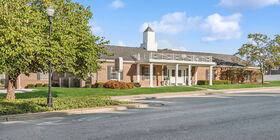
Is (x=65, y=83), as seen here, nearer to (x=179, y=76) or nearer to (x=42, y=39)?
(x=179, y=76)

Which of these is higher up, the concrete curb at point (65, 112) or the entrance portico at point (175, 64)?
the entrance portico at point (175, 64)

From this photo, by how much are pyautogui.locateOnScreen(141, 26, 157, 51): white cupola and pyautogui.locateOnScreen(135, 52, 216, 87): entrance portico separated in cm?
286

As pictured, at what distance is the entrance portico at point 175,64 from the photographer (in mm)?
28650

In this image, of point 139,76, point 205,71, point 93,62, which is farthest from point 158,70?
point 93,62

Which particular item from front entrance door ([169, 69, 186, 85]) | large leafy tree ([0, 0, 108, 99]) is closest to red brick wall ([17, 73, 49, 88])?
large leafy tree ([0, 0, 108, 99])

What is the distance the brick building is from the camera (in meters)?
27.7

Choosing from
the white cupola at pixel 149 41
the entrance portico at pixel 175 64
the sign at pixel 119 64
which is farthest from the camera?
the white cupola at pixel 149 41

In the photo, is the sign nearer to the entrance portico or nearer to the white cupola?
the entrance portico

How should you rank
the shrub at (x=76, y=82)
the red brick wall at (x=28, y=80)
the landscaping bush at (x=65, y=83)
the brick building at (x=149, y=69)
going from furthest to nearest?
the landscaping bush at (x=65, y=83) < the red brick wall at (x=28, y=80) < the shrub at (x=76, y=82) < the brick building at (x=149, y=69)

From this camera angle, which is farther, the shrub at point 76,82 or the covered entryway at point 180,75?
the covered entryway at point 180,75

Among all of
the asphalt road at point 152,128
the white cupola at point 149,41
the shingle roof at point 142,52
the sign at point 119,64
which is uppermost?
the white cupola at point 149,41

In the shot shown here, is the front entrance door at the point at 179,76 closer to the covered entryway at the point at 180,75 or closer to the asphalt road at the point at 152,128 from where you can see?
the covered entryway at the point at 180,75

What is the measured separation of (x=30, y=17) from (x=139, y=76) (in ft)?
62.8

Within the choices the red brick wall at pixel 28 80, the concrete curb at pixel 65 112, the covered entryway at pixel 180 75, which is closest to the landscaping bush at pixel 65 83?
the red brick wall at pixel 28 80
